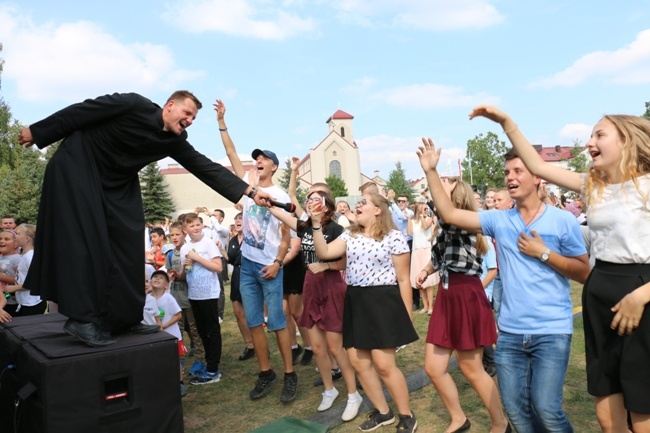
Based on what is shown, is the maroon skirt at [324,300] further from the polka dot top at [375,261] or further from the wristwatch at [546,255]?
the wristwatch at [546,255]

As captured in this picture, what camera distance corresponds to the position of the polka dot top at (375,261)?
435 centimetres

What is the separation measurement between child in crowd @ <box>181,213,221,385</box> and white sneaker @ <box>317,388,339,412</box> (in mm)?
1610

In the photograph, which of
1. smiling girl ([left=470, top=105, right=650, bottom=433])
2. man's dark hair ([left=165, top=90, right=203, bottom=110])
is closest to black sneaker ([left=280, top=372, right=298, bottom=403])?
man's dark hair ([left=165, top=90, right=203, bottom=110])

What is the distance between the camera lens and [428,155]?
3033 mm

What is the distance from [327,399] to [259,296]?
1.20 metres

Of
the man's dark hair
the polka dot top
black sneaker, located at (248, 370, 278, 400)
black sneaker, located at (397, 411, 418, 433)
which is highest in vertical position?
the man's dark hair

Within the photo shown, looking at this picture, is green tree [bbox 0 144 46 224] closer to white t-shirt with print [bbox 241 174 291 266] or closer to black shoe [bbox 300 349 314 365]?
black shoe [bbox 300 349 314 365]

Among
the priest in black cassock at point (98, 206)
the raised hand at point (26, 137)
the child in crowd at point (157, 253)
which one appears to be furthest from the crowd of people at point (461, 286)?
the child in crowd at point (157, 253)

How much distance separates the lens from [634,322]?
2328 mm

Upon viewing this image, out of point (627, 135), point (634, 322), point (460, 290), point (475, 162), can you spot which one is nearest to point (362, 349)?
point (460, 290)

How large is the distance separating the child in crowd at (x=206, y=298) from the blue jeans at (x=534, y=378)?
3627mm

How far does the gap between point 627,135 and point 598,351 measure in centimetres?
105

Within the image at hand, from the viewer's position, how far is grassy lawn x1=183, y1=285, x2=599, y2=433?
4.40 metres

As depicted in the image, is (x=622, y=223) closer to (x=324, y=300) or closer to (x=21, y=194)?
(x=324, y=300)
